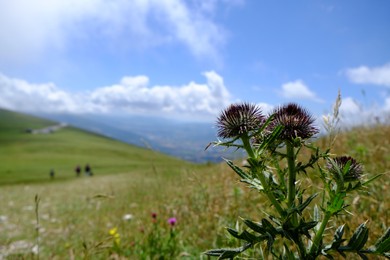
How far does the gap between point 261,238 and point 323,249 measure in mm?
395

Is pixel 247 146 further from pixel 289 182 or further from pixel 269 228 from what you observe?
pixel 269 228

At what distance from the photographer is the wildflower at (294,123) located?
214cm

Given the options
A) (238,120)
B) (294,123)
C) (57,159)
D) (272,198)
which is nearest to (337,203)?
(272,198)

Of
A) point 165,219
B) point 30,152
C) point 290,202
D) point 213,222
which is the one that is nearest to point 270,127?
point 290,202

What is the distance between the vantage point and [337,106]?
2.73 m

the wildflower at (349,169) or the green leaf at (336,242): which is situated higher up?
the wildflower at (349,169)

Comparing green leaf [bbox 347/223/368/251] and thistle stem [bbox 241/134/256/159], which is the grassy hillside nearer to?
thistle stem [bbox 241/134/256/159]

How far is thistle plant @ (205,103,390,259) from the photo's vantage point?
1.86 metres

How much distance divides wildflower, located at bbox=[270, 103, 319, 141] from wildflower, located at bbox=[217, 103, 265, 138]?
0.47 ft

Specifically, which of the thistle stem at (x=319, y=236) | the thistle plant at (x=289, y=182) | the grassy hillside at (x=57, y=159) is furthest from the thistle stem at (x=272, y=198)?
the grassy hillside at (x=57, y=159)

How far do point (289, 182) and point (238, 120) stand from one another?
55 cm

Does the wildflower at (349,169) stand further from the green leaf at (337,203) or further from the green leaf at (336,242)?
the green leaf at (336,242)

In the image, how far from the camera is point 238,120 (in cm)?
229

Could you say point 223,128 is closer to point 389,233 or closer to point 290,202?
point 290,202
